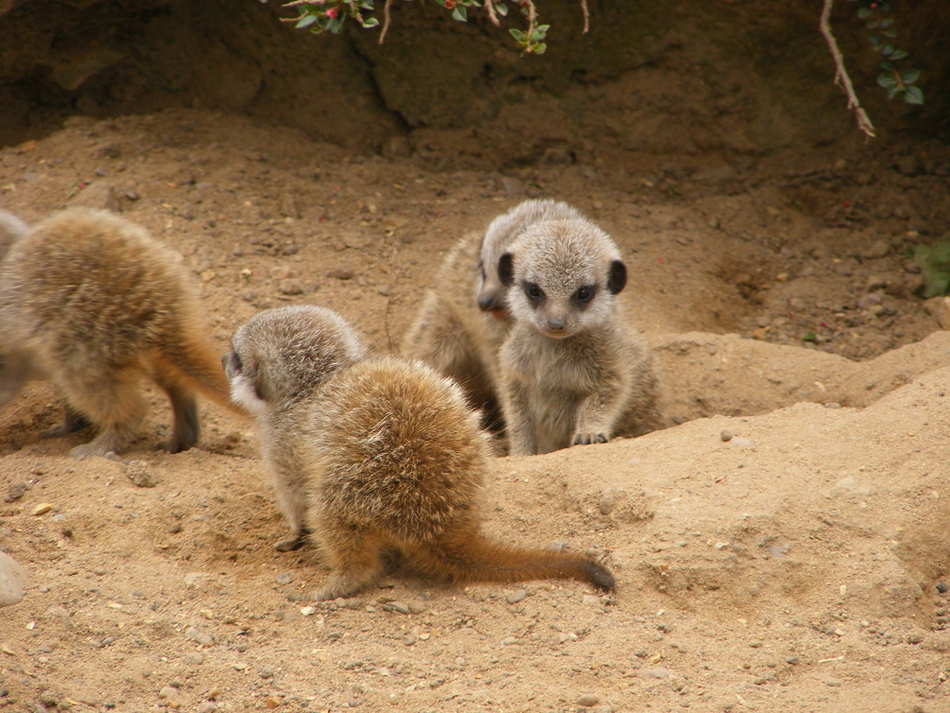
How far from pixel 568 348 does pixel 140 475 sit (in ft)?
7.09

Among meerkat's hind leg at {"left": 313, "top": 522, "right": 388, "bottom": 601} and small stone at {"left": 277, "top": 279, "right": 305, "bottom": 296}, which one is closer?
meerkat's hind leg at {"left": 313, "top": 522, "right": 388, "bottom": 601}

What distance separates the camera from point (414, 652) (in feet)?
8.69

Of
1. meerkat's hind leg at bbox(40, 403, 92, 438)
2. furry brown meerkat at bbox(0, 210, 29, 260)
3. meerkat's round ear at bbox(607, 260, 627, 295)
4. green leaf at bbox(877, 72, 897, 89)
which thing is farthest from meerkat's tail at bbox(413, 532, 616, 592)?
green leaf at bbox(877, 72, 897, 89)

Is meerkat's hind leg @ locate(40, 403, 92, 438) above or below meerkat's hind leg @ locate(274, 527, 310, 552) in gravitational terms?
above

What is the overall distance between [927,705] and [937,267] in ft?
14.4

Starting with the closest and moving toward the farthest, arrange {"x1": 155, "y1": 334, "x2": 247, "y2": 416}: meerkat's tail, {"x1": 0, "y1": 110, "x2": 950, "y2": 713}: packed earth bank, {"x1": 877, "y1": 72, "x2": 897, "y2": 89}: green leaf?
{"x1": 0, "y1": 110, "x2": 950, "y2": 713}: packed earth bank → {"x1": 155, "y1": 334, "x2": 247, "y2": 416}: meerkat's tail → {"x1": 877, "y1": 72, "x2": 897, "y2": 89}: green leaf

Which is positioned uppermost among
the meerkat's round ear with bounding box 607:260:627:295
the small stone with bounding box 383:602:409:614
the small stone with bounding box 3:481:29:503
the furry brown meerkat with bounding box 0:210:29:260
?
the furry brown meerkat with bounding box 0:210:29:260

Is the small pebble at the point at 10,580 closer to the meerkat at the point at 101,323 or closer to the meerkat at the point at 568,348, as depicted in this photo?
the meerkat at the point at 101,323

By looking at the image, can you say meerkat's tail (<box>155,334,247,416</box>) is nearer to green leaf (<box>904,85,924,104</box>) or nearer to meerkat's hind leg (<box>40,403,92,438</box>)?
meerkat's hind leg (<box>40,403,92,438</box>)

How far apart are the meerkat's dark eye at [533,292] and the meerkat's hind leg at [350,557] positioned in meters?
1.71

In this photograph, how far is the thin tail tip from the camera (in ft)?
9.36

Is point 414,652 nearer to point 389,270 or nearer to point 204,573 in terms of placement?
point 204,573

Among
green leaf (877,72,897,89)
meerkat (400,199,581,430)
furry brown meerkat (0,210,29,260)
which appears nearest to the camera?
furry brown meerkat (0,210,29,260)

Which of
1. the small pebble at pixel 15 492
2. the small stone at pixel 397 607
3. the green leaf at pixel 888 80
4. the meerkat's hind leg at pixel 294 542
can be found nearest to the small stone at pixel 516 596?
the small stone at pixel 397 607
